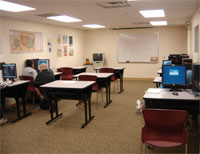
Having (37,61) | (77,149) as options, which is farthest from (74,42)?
(77,149)

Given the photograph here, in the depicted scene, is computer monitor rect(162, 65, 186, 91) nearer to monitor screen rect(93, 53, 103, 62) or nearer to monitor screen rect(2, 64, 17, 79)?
monitor screen rect(2, 64, 17, 79)

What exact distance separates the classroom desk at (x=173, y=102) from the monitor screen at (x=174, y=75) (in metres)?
0.41

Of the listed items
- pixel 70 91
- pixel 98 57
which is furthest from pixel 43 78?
pixel 98 57

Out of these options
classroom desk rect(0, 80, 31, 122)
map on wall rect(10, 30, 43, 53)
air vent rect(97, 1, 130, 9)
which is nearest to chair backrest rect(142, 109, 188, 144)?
air vent rect(97, 1, 130, 9)

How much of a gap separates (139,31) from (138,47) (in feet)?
2.53

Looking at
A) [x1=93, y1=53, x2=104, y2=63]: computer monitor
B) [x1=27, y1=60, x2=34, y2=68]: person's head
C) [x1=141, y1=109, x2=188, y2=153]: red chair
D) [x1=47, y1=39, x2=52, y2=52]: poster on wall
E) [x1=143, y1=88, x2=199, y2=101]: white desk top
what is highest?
[x1=47, y1=39, x2=52, y2=52]: poster on wall

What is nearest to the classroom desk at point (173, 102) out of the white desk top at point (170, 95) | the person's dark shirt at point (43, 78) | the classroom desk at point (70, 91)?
the white desk top at point (170, 95)

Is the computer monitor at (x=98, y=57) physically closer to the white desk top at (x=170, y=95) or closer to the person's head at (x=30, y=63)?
the person's head at (x=30, y=63)

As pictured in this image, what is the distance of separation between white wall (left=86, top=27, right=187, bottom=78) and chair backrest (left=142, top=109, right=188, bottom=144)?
7.91 m

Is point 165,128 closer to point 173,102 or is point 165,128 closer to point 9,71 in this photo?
point 173,102

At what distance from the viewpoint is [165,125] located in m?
2.38

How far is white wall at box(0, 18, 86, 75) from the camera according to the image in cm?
589

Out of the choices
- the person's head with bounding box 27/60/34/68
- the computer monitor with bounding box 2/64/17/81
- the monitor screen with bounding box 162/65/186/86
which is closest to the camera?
the monitor screen with bounding box 162/65/186/86

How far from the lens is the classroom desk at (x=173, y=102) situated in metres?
3.15
